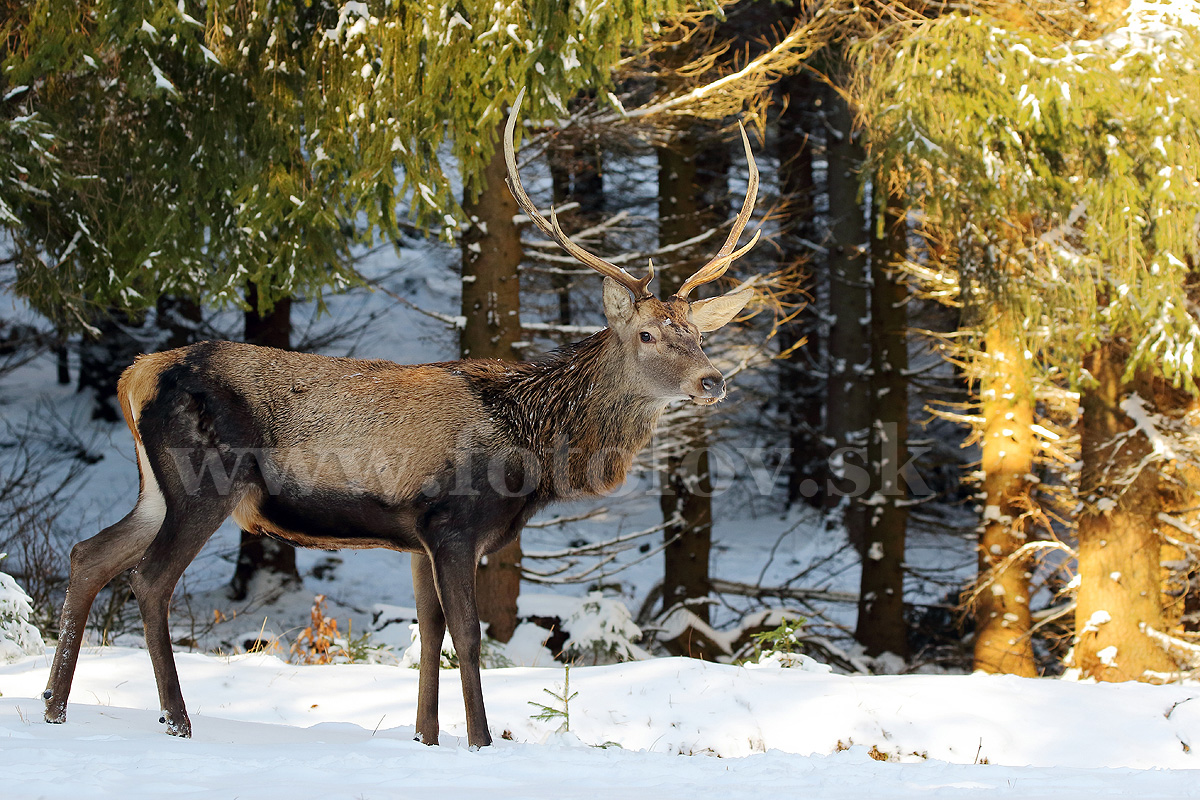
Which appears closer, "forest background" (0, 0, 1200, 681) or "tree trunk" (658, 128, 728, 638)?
"forest background" (0, 0, 1200, 681)

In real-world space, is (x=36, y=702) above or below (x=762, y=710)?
above

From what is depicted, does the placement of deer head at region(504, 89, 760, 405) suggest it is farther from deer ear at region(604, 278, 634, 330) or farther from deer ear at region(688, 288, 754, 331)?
deer ear at region(688, 288, 754, 331)

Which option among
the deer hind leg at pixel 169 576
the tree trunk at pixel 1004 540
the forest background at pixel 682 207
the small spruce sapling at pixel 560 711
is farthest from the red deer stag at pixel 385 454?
the tree trunk at pixel 1004 540

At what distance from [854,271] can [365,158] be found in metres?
8.19

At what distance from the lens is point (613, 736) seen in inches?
210

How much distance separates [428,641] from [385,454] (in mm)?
885

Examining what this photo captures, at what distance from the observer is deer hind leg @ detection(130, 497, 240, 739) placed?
422 centimetres

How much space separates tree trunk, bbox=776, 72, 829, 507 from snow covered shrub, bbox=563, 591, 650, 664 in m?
6.78

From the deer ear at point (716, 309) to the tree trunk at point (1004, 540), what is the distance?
231 inches

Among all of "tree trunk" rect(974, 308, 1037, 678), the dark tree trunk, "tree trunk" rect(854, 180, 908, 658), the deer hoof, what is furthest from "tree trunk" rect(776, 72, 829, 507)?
the deer hoof

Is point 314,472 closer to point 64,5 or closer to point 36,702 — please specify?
point 36,702

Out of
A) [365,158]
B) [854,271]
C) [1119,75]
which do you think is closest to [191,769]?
[365,158]

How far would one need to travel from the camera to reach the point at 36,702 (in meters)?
4.63

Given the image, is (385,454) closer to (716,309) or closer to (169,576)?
(169,576)
